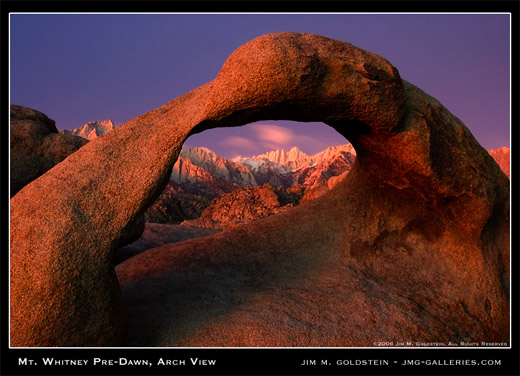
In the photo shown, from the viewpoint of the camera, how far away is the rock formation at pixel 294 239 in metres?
2.86

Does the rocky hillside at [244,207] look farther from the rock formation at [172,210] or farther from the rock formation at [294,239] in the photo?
the rock formation at [294,239]

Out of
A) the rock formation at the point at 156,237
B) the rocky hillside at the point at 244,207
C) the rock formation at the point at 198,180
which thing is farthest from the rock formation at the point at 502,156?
the rock formation at the point at 156,237

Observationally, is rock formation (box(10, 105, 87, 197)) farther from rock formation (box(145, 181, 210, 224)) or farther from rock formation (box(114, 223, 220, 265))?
rock formation (box(145, 181, 210, 224))

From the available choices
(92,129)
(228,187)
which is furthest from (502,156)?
(92,129)

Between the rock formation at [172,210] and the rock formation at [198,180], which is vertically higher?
the rock formation at [198,180]

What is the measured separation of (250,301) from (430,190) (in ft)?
8.55

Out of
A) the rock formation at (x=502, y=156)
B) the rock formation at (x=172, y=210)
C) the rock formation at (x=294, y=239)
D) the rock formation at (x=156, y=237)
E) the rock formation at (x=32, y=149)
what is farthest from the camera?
the rock formation at (x=502, y=156)

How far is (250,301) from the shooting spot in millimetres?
4047

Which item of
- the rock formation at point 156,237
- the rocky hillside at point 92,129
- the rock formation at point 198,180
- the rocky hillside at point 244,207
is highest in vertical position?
the rocky hillside at point 92,129

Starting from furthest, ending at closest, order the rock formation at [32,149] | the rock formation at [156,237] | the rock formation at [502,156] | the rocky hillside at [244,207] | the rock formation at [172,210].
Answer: the rock formation at [502,156], the rock formation at [172,210], the rocky hillside at [244,207], the rock formation at [156,237], the rock formation at [32,149]

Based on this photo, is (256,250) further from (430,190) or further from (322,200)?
(430,190)

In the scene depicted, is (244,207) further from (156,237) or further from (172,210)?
(156,237)

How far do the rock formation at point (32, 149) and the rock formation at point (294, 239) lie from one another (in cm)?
162

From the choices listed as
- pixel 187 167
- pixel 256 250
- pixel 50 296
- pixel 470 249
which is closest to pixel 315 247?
pixel 256 250
